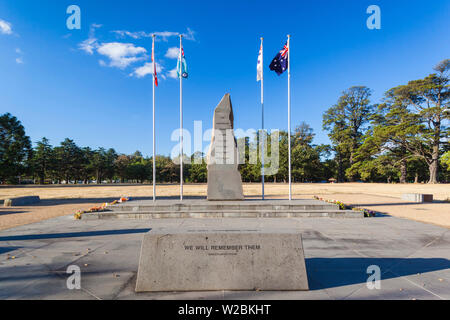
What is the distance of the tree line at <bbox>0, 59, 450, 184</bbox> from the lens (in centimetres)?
3828

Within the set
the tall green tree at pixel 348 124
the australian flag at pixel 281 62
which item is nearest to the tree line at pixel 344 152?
the tall green tree at pixel 348 124

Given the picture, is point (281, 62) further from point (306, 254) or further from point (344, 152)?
point (344, 152)

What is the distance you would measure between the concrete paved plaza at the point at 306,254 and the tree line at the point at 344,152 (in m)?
33.0

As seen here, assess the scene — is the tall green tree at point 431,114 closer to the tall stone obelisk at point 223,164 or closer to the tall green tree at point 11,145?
the tall stone obelisk at point 223,164

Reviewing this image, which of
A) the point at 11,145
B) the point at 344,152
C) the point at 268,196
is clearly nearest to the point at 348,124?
the point at 344,152

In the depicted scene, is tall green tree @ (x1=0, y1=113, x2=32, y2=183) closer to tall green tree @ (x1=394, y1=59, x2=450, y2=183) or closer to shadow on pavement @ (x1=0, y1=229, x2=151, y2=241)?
shadow on pavement @ (x1=0, y1=229, x2=151, y2=241)

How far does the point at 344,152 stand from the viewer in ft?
169

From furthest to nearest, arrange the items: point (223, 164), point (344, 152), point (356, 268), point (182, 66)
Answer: point (344, 152) → point (182, 66) → point (223, 164) → point (356, 268)

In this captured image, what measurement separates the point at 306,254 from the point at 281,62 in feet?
36.4

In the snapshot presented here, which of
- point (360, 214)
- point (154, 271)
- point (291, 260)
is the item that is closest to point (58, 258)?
point (154, 271)

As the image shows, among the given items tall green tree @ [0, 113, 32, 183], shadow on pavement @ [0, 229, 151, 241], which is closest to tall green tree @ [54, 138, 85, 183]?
tall green tree @ [0, 113, 32, 183]

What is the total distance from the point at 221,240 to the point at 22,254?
5541 millimetres

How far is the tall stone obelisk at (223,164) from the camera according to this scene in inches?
453
